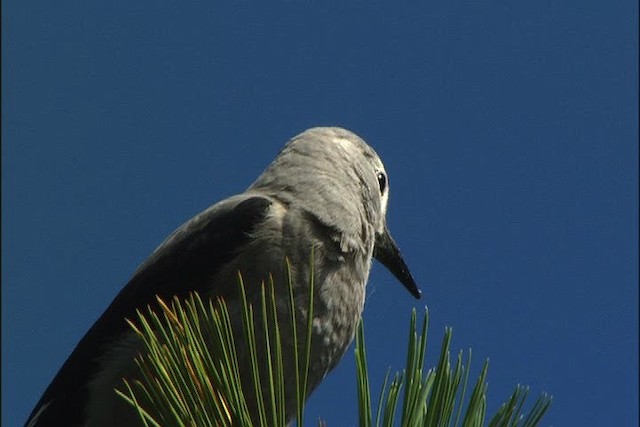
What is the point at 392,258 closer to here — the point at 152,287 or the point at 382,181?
the point at 382,181

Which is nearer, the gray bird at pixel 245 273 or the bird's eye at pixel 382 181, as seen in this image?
the gray bird at pixel 245 273

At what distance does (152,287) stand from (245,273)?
0.31 meters

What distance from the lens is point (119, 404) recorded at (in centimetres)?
252

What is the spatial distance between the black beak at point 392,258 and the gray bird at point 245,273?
→ 0.54 meters

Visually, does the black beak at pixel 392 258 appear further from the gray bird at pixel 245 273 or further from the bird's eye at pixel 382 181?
the gray bird at pixel 245 273

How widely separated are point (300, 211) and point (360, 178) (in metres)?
0.58

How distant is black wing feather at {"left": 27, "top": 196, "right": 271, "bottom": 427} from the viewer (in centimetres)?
262

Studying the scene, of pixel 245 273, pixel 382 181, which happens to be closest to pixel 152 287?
pixel 245 273

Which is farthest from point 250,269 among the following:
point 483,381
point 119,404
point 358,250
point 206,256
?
point 483,381

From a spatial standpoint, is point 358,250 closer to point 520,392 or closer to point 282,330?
point 282,330

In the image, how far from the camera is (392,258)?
3.60 m

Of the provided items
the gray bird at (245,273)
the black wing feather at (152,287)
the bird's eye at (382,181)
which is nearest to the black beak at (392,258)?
the bird's eye at (382,181)

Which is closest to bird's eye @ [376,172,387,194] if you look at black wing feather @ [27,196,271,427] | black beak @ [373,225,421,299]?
black beak @ [373,225,421,299]

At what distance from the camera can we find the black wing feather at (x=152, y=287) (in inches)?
103
